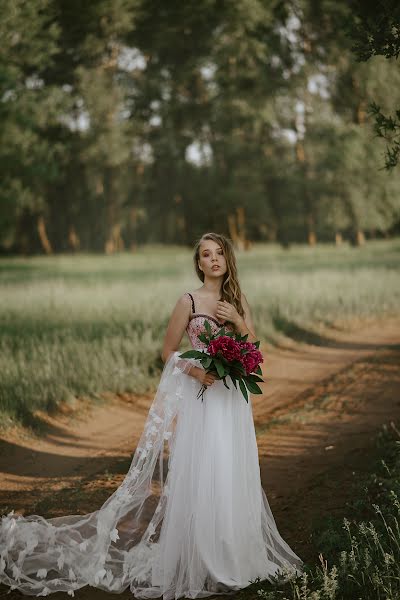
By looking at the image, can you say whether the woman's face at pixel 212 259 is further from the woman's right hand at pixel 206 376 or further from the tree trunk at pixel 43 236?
the tree trunk at pixel 43 236

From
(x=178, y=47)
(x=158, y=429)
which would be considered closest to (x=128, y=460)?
(x=158, y=429)

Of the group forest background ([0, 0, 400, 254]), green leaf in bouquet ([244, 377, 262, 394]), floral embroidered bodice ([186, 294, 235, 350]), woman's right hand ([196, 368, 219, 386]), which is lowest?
green leaf in bouquet ([244, 377, 262, 394])

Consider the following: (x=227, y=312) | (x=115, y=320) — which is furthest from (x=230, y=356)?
(x=115, y=320)

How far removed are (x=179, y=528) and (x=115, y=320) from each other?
9.18 metres

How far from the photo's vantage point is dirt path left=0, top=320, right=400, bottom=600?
5090 mm

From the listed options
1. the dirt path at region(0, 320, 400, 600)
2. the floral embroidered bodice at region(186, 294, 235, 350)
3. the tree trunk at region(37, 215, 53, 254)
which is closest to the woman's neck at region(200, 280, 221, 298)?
the floral embroidered bodice at region(186, 294, 235, 350)

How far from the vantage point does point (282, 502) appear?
5.08 metres

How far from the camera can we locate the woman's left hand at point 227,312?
400cm

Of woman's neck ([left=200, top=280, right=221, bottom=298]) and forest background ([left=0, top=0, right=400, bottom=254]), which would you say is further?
forest background ([left=0, top=0, right=400, bottom=254])

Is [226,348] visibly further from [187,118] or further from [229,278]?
[187,118]

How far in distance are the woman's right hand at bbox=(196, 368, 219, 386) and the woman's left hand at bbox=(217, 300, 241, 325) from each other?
36cm

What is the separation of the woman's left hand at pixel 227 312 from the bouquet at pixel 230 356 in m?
0.15

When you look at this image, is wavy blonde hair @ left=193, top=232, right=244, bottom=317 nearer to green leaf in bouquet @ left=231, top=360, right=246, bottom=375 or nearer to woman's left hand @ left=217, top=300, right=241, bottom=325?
woman's left hand @ left=217, top=300, right=241, bottom=325

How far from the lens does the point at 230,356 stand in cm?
369
